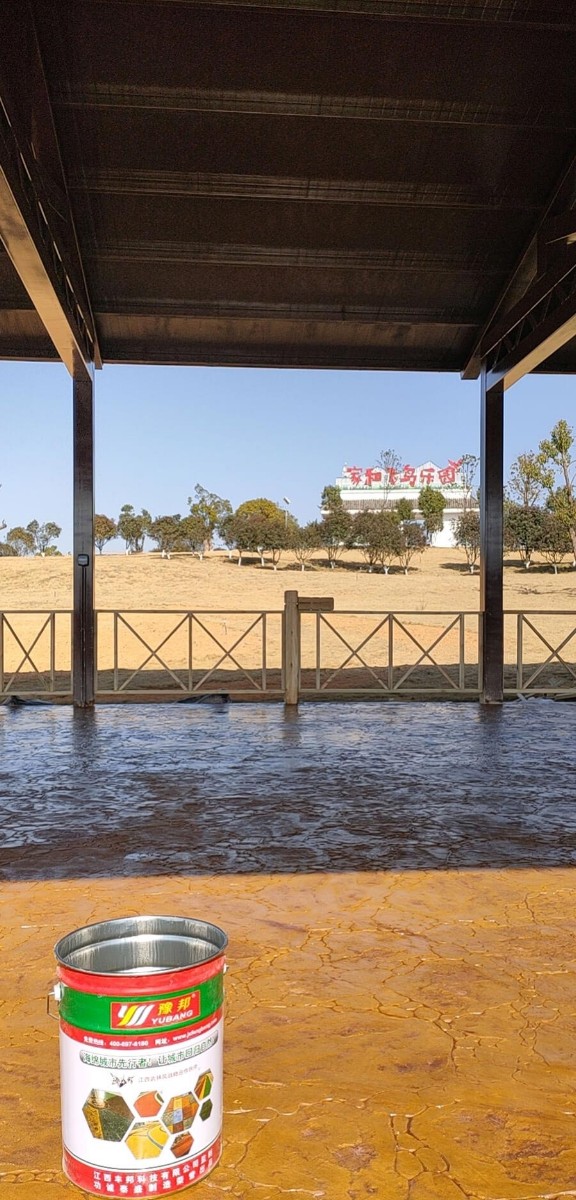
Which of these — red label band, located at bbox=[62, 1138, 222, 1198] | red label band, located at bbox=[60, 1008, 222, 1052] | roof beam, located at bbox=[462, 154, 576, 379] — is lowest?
red label band, located at bbox=[62, 1138, 222, 1198]

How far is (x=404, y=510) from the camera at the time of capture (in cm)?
3044

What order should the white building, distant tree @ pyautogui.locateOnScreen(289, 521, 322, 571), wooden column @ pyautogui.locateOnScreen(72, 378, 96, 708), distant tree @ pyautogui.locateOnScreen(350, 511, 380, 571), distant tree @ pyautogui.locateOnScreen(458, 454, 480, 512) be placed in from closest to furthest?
1. wooden column @ pyautogui.locateOnScreen(72, 378, 96, 708)
2. distant tree @ pyautogui.locateOnScreen(350, 511, 380, 571)
3. distant tree @ pyautogui.locateOnScreen(289, 521, 322, 571)
4. the white building
5. distant tree @ pyautogui.locateOnScreen(458, 454, 480, 512)

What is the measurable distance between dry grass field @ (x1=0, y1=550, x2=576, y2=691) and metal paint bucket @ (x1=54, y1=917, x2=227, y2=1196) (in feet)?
38.9

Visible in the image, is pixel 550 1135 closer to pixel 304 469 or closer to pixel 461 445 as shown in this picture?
pixel 304 469

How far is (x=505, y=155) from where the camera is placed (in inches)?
251

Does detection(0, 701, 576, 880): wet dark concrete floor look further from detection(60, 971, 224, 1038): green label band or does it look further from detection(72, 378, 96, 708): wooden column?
detection(60, 971, 224, 1038): green label band

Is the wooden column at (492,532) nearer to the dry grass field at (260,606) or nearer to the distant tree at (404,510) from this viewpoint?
the dry grass field at (260,606)

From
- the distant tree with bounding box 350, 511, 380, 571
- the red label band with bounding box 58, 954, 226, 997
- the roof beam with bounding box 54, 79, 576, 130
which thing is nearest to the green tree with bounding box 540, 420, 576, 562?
the distant tree with bounding box 350, 511, 380, 571

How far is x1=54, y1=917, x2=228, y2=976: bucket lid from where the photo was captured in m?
1.99

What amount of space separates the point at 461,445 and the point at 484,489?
103ft

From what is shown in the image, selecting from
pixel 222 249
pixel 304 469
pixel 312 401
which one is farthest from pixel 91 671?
pixel 312 401

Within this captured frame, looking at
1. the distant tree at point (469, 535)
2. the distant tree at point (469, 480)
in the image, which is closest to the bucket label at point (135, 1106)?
the distant tree at point (469, 535)

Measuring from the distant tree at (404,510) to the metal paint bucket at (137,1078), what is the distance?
28.9 meters

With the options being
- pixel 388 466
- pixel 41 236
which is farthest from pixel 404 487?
pixel 41 236
